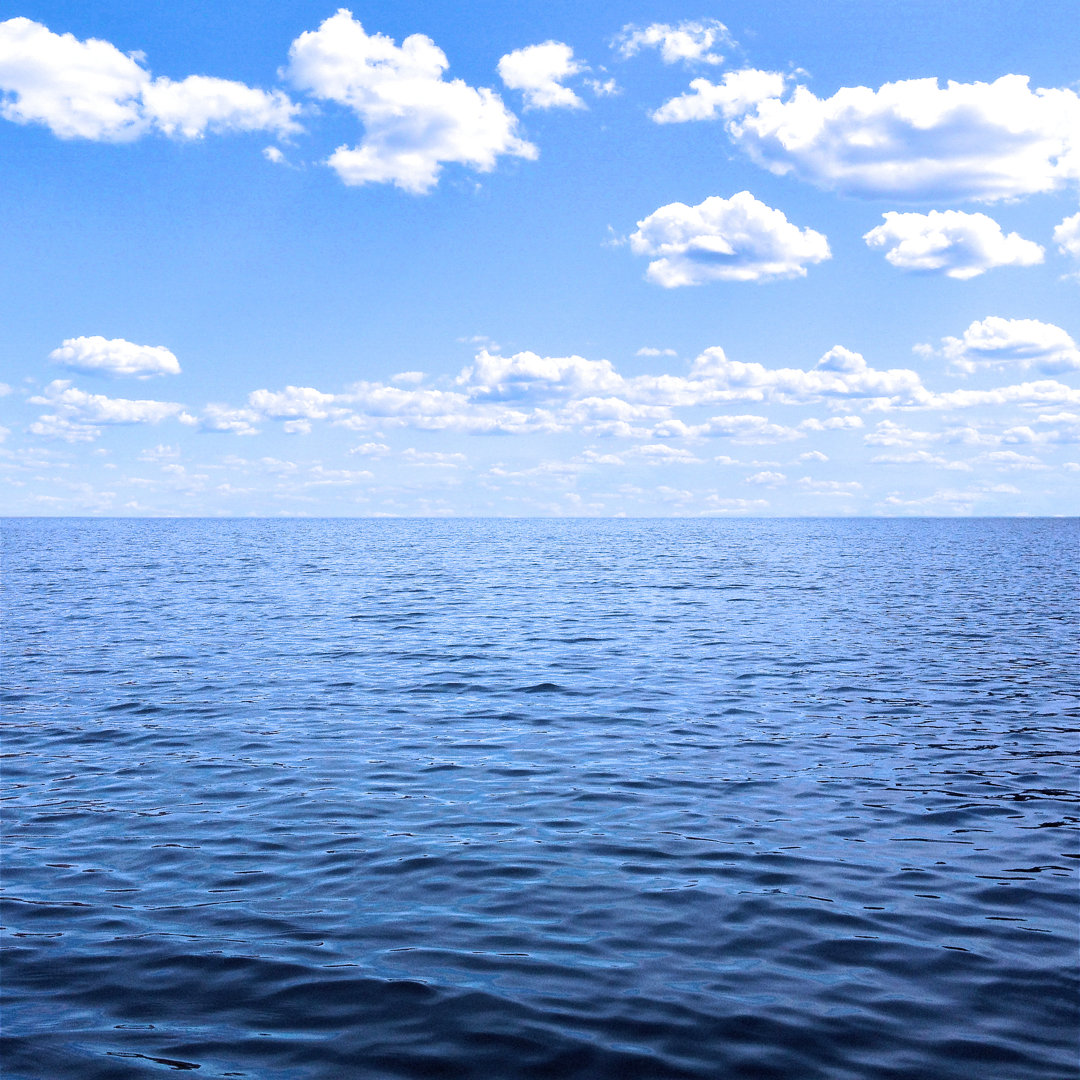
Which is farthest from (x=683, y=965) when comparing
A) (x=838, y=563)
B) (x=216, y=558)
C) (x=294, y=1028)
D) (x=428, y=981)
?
(x=216, y=558)

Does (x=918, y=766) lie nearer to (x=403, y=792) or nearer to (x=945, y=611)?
(x=403, y=792)

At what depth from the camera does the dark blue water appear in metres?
8.84

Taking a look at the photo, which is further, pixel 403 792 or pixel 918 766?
pixel 918 766

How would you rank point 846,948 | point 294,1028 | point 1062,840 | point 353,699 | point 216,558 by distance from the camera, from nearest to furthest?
point 294,1028 → point 846,948 → point 1062,840 → point 353,699 → point 216,558

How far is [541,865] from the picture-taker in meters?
13.2

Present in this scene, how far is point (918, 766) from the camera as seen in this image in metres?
18.3

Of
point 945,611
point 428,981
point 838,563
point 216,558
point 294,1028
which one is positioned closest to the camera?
point 294,1028

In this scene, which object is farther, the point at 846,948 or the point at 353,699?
the point at 353,699

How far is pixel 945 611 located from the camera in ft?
150

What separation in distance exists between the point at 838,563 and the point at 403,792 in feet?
265

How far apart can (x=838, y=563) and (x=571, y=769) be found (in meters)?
78.1

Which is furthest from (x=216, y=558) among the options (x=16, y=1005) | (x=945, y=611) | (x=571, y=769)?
(x=16, y=1005)

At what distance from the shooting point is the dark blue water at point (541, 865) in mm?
8844

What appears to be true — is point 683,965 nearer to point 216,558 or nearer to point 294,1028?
point 294,1028
